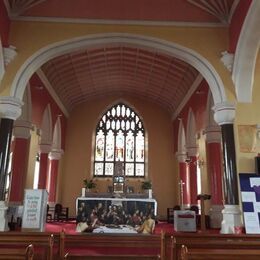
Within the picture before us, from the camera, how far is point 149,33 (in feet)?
23.8

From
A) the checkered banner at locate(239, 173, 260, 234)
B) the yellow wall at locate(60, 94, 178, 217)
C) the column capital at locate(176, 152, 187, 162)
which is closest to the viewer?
the checkered banner at locate(239, 173, 260, 234)

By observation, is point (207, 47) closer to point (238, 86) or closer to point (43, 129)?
point (238, 86)

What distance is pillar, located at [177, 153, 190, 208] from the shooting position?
39.5 ft

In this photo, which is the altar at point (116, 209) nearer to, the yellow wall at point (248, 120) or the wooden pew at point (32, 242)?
the yellow wall at point (248, 120)

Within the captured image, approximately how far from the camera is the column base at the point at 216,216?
9.12 m

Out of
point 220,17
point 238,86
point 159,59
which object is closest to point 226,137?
point 238,86

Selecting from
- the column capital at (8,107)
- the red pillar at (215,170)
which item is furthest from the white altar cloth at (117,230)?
the column capital at (8,107)

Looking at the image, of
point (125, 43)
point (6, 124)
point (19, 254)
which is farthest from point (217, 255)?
point (125, 43)

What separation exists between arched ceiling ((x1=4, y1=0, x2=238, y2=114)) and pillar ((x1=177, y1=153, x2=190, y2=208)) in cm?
219

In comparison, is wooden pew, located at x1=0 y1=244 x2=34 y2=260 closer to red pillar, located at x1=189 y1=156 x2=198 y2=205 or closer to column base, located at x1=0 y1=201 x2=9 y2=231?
column base, located at x1=0 y1=201 x2=9 y2=231

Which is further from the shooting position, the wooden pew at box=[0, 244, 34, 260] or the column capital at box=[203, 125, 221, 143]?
the column capital at box=[203, 125, 221, 143]

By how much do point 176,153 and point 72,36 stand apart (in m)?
7.98

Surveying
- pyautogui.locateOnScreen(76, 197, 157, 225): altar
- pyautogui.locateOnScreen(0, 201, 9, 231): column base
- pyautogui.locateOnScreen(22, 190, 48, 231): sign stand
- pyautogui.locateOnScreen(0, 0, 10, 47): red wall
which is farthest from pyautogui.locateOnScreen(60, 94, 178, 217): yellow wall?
pyautogui.locateOnScreen(0, 0, 10, 47): red wall

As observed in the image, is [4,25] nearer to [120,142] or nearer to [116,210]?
[116,210]
